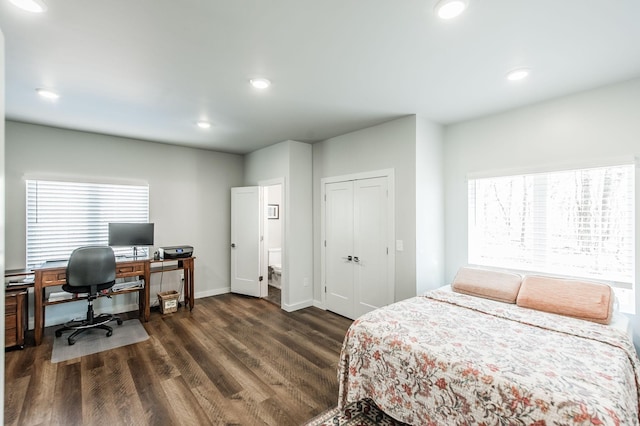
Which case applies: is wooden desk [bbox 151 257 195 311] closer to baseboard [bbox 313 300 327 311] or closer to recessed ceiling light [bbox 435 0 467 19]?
baseboard [bbox 313 300 327 311]

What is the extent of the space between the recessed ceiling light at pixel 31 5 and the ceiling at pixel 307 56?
3cm

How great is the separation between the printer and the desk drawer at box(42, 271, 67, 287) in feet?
3.52

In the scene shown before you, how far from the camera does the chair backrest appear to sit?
10.9 feet

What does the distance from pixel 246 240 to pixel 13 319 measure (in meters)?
2.91

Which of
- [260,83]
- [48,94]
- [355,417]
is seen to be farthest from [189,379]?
[48,94]

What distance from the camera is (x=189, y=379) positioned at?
2611 millimetres

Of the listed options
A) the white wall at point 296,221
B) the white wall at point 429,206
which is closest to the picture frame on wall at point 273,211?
the white wall at point 296,221

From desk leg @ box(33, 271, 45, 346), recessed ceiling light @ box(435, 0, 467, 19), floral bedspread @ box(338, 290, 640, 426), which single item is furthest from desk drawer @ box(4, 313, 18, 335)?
recessed ceiling light @ box(435, 0, 467, 19)

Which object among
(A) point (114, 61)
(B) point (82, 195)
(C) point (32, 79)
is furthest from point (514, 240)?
(B) point (82, 195)

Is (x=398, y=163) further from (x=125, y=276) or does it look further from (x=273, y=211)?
(x=125, y=276)

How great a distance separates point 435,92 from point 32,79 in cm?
350

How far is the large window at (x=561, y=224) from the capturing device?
8.31ft

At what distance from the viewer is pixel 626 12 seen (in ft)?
5.40

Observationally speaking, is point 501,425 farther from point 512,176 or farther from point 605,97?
point 605,97
